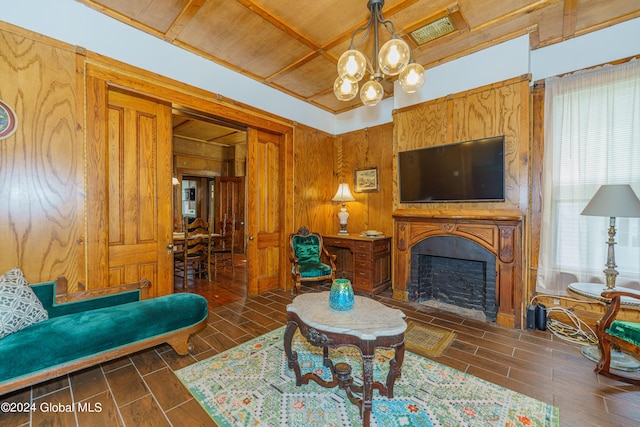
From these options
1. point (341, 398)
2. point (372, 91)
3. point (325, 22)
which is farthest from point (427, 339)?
point (325, 22)

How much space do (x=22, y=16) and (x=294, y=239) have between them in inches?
143

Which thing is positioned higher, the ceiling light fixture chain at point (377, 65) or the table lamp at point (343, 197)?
the ceiling light fixture chain at point (377, 65)

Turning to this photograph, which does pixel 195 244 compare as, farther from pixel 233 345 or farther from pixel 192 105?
pixel 233 345

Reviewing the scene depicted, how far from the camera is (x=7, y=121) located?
214 cm

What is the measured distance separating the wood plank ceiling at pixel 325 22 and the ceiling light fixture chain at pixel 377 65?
0.75 meters

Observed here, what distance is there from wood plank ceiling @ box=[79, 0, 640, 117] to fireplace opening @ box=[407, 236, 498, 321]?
2397 millimetres

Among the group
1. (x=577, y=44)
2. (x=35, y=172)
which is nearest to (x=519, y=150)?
(x=577, y=44)

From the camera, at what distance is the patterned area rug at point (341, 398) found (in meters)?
1.66

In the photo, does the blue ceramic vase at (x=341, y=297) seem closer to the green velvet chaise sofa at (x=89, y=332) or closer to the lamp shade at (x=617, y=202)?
the green velvet chaise sofa at (x=89, y=332)

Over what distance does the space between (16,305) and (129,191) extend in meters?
1.32

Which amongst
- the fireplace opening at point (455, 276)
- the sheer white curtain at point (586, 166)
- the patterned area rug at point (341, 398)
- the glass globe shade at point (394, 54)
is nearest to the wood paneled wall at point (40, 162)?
the patterned area rug at point (341, 398)

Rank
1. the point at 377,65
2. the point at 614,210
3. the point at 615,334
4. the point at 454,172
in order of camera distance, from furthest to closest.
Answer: the point at 454,172
the point at 614,210
the point at 615,334
the point at 377,65

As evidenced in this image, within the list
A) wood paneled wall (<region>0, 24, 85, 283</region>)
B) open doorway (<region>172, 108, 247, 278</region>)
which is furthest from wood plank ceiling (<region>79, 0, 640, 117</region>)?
open doorway (<region>172, 108, 247, 278</region>)

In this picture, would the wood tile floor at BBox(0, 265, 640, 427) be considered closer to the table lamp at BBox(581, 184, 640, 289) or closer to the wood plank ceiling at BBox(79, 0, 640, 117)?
the table lamp at BBox(581, 184, 640, 289)
